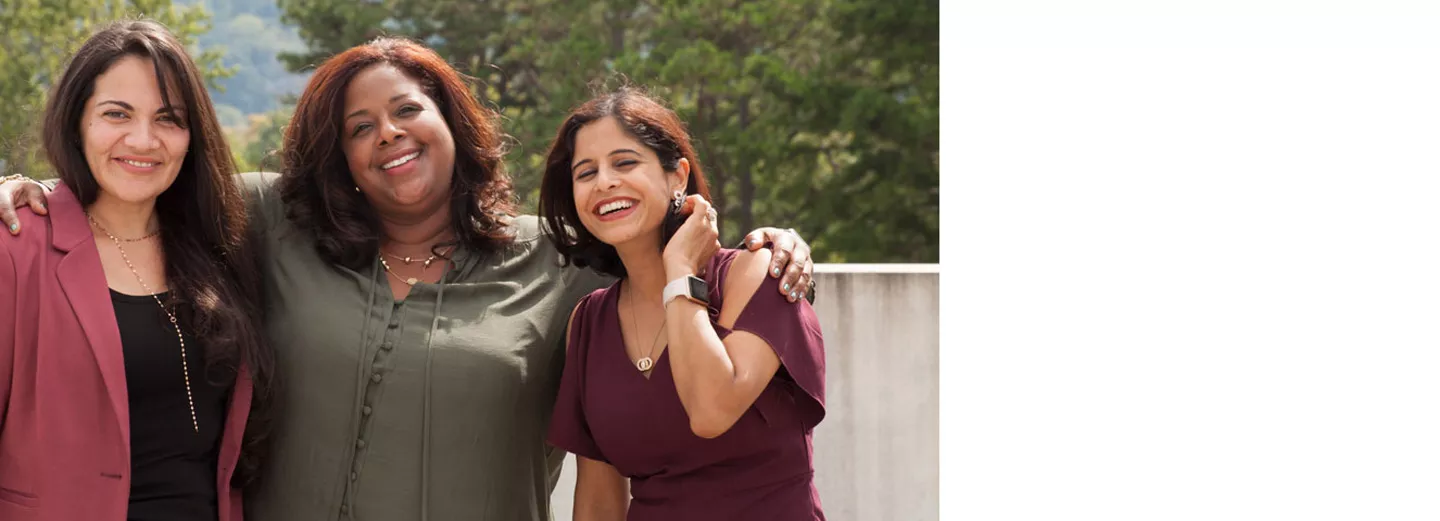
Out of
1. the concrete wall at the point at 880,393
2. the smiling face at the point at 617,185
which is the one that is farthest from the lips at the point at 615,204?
the concrete wall at the point at 880,393

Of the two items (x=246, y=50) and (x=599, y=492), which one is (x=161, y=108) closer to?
(x=599, y=492)

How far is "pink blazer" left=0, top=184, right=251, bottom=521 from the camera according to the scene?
8.89ft

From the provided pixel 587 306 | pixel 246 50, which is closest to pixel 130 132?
pixel 587 306

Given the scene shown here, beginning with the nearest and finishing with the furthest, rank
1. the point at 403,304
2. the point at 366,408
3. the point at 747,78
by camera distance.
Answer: the point at 366,408
the point at 403,304
the point at 747,78

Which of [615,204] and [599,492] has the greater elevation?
Result: [615,204]

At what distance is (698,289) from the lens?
2824 millimetres

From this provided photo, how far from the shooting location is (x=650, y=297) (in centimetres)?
309

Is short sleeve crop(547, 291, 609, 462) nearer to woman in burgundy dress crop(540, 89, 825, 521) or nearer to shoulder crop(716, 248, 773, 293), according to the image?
woman in burgundy dress crop(540, 89, 825, 521)

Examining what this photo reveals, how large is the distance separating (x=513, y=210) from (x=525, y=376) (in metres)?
0.53

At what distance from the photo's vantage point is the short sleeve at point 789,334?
2.83 meters

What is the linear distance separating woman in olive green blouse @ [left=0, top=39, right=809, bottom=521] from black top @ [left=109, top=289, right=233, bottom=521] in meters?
0.21

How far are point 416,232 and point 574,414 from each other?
65 cm
